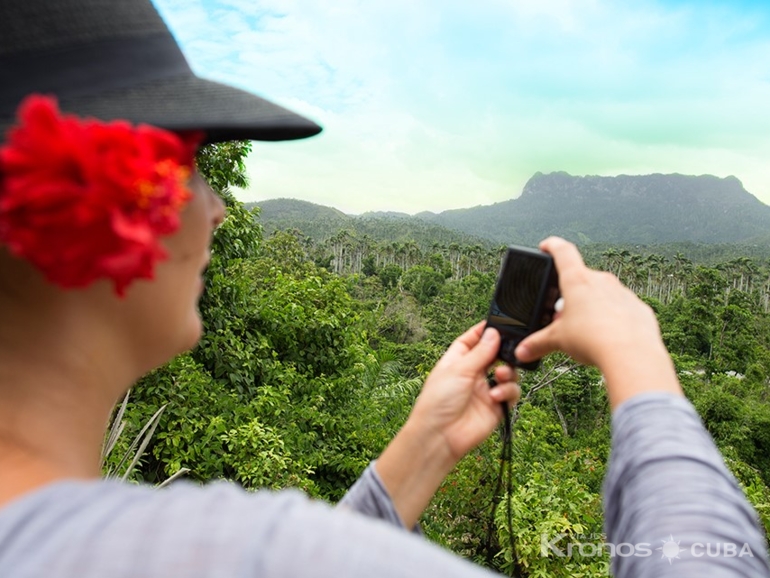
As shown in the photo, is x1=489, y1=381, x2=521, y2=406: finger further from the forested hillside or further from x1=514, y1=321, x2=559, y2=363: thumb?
the forested hillside

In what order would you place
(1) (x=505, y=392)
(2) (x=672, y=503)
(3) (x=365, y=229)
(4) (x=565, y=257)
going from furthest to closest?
(3) (x=365, y=229) < (1) (x=505, y=392) < (4) (x=565, y=257) < (2) (x=672, y=503)

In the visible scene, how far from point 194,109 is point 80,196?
0.74ft

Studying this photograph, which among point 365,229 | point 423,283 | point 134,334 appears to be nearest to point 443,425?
point 134,334

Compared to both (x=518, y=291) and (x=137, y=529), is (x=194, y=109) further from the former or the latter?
(x=518, y=291)

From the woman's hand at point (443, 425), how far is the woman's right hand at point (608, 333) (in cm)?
13

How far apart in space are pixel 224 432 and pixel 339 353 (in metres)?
2.14

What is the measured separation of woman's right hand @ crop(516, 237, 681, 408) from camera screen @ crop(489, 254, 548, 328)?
0.07 metres

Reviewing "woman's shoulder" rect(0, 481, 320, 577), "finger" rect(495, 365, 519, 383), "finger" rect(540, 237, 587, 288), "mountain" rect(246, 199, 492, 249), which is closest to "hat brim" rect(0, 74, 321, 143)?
"woman's shoulder" rect(0, 481, 320, 577)

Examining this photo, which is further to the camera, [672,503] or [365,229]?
[365,229]

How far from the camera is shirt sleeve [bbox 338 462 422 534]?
1.04 metres

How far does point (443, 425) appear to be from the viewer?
1.12 m

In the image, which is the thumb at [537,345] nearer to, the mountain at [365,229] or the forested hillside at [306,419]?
the forested hillside at [306,419]

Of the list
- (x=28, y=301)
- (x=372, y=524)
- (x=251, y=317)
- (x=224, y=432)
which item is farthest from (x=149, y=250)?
(x=251, y=317)

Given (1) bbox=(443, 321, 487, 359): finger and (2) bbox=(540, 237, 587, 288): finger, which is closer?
(2) bbox=(540, 237, 587, 288): finger
